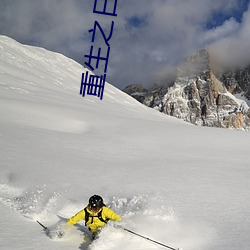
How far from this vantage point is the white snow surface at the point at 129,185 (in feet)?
17.5

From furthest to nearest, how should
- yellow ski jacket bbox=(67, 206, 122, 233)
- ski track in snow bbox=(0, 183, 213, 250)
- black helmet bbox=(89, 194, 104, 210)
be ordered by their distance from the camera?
1. yellow ski jacket bbox=(67, 206, 122, 233)
2. black helmet bbox=(89, 194, 104, 210)
3. ski track in snow bbox=(0, 183, 213, 250)

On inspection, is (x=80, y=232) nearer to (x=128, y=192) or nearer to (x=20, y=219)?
(x=20, y=219)

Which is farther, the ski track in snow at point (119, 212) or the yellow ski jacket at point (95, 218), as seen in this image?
the yellow ski jacket at point (95, 218)

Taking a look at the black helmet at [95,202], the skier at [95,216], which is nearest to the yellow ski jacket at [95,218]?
the skier at [95,216]

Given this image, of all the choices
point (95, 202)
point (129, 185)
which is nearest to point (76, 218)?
point (95, 202)

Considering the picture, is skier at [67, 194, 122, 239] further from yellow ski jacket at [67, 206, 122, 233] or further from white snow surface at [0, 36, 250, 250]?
white snow surface at [0, 36, 250, 250]

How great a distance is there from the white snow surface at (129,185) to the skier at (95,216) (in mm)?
208

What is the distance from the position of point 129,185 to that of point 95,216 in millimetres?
2365

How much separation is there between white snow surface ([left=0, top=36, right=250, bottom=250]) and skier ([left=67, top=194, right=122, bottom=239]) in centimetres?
21

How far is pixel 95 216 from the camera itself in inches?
224

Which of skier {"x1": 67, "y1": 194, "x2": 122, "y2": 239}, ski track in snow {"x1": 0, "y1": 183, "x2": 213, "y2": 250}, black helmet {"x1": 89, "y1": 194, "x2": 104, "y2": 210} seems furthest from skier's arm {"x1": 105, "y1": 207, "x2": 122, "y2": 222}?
black helmet {"x1": 89, "y1": 194, "x2": 104, "y2": 210}

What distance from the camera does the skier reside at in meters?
5.58

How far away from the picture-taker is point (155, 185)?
7.93 m

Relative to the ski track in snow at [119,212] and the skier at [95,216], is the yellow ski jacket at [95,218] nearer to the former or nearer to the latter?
the skier at [95,216]
